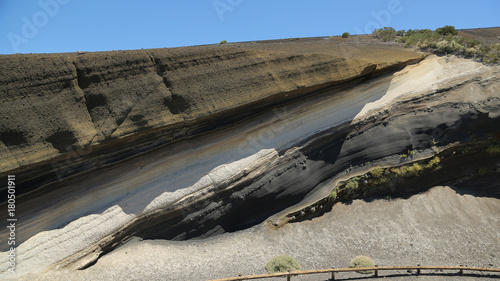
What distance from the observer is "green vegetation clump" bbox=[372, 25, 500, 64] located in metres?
15.3

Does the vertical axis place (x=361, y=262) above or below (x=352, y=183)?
below

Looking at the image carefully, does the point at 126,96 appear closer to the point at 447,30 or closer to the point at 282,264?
the point at 282,264

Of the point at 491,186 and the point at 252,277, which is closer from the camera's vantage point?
the point at 252,277

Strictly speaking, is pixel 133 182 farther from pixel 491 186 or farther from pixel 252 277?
pixel 491 186

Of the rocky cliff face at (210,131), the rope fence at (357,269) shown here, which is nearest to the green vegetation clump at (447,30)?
the rocky cliff face at (210,131)

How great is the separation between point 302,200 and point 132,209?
608 centimetres

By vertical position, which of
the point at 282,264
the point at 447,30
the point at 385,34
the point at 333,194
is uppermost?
the point at 385,34

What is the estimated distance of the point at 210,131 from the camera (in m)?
11.6

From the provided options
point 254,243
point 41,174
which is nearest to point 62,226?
point 41,174

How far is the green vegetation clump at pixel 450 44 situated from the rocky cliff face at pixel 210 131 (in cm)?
67

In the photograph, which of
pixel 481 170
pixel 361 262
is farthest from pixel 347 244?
pixel 481 170

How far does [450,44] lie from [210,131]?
12.3 m

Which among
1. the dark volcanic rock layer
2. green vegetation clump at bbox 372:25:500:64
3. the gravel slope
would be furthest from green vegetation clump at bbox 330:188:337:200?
green vegetation clump at bbox 372:25:500:64

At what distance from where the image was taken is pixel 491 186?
48.1ft
